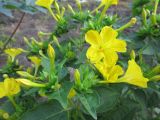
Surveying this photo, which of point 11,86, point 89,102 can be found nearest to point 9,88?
point 11,86

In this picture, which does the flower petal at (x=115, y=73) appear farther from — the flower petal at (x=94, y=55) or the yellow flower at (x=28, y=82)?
the yellow flower at (x=28, y=82)

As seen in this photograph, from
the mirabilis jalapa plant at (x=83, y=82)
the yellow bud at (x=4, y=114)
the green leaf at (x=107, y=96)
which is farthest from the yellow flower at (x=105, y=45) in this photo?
the yellow bud at (x=4, y=114)

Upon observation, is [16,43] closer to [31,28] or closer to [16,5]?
[31,28]

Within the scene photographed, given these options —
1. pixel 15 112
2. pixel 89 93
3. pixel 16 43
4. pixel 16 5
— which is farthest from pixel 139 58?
pixel 16 43

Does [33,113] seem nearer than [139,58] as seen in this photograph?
Yes

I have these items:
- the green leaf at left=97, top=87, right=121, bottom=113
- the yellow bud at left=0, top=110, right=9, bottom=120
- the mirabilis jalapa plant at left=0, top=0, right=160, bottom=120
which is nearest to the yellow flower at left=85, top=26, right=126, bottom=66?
the mirabilis jalapa plant at left=0, top=0, right=160, bottom=120

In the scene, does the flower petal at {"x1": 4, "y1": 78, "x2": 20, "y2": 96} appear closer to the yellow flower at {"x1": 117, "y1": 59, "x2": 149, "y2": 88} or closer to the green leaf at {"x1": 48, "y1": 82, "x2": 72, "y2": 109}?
the green leaf at {"x1": 48, "y1": 82, "x2": 72, "y2": 109}

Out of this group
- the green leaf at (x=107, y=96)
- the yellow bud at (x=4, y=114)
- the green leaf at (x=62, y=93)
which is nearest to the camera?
the green leaf at (x=62, y=93)
